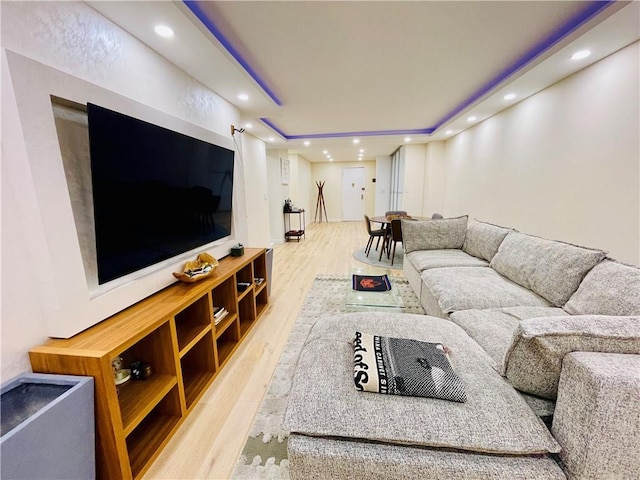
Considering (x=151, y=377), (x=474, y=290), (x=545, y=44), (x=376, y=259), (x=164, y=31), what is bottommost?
(x=376, y=259)

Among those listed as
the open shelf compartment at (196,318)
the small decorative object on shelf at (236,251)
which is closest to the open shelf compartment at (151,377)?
the open shelf compartment at (196,318)

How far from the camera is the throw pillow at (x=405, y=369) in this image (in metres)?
0.97

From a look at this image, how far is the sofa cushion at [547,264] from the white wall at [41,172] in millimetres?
2649

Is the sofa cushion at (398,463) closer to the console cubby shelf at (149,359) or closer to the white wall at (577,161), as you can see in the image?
the console cubby shelf at (149,359)

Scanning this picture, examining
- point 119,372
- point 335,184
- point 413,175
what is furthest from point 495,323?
point 335,184

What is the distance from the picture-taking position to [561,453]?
32.1 inches

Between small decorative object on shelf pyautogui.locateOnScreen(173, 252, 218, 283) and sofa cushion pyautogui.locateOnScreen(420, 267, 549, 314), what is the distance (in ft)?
5.70

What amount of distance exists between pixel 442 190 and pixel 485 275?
3.62 meters

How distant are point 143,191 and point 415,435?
1661 mm

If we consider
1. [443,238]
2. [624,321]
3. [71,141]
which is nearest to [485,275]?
[443,238]

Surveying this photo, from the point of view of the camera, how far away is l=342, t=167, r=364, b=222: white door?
883cm

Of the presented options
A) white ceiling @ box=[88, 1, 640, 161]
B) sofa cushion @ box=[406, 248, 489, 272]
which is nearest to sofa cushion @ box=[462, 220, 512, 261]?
sofa cushion @ box=[406, 248, 489, 272]

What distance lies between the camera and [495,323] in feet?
4.97

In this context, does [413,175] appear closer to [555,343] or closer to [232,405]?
[555,343]
